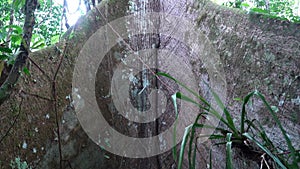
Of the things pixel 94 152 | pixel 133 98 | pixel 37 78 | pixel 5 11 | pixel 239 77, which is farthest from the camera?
pixel 5 11

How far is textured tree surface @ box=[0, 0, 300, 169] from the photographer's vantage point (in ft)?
2.76

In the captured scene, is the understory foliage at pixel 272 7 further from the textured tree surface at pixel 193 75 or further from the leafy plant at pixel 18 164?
the leafy plant at pixel 18 164

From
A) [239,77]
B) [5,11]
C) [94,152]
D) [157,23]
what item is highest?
[5,11]

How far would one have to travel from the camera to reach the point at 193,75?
1.16 meters

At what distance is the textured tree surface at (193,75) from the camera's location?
840 millimetres

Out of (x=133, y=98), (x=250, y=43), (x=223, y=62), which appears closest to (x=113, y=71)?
(x=133, y=98)

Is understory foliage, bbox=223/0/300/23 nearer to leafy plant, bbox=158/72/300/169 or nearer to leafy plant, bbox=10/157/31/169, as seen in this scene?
leafy plant, bbox=158/72/300/169

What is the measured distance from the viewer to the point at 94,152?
1.22 m

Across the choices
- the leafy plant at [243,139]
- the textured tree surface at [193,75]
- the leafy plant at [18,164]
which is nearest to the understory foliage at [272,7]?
the textured tree surface at [193,75]

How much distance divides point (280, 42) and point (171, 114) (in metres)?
0.56

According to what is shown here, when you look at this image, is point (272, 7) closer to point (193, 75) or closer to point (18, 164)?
point (193, 75)

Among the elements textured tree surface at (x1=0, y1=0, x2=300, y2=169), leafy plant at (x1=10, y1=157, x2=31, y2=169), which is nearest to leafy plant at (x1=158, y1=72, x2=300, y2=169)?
textured tree surface at (x1=0, y1=0, x2=300, y2=169)

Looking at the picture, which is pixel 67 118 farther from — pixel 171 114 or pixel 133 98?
pixel 171 114

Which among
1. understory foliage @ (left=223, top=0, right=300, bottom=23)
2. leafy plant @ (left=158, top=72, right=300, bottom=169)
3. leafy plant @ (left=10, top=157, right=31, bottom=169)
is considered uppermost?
understory foliage @ (left=223, top=0, right=300, bottom=23)
